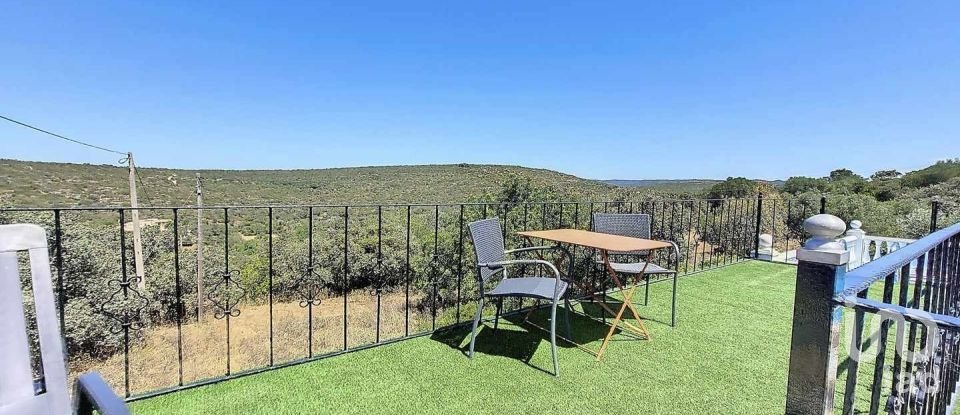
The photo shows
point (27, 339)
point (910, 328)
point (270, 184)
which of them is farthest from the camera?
point (270, 184)

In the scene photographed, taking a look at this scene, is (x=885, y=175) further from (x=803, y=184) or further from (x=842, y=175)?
(x=803, y=184)

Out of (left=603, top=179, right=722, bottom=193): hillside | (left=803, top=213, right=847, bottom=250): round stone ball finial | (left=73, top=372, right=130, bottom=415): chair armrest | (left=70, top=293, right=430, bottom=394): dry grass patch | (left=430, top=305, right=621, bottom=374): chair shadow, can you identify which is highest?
(left=603, top=179, right=722, bottom=193): hillside

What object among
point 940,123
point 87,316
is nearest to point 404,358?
point 87,316

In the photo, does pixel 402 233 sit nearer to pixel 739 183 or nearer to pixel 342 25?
pixel 342 25

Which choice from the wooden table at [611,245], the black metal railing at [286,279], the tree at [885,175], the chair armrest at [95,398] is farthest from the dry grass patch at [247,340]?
the tree at [885,175]

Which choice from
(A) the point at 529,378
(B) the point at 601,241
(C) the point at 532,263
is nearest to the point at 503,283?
(C) the point at 532,263

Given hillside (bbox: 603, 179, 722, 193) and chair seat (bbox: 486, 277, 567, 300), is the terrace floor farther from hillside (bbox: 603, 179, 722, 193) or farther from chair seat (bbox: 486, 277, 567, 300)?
hillside (bbox: 603, 179, 722, 193)

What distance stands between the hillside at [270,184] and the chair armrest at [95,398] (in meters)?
10.1

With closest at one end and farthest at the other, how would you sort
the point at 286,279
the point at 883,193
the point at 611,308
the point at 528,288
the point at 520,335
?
the point at 528,288 < the point at 520,335 < the point at 611,308 < the point at 286,279 < the point at 883,193

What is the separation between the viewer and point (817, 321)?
3.17ft

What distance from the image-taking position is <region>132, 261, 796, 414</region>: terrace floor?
2.03 m

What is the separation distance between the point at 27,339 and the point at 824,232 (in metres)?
1.93

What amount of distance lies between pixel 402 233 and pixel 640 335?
11162mm

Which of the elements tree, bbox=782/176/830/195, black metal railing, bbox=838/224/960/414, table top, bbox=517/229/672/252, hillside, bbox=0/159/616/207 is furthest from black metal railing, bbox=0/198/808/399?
tree, bbox=782/176/830/195
